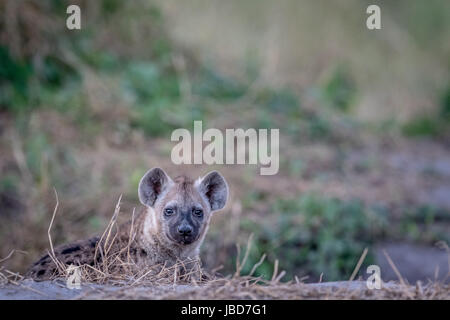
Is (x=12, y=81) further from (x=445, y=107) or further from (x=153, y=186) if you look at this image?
(x=445, y=107)

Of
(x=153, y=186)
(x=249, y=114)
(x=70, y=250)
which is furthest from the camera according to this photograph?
(x=249, y=114)

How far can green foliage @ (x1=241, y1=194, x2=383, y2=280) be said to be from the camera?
27.8 feet

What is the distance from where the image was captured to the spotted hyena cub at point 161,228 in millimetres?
5355

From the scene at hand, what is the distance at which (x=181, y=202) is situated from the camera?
5688 mm

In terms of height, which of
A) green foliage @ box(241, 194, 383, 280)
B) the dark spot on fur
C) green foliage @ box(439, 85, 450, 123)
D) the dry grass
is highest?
green foliage @ box(439, 85, 450, 123)

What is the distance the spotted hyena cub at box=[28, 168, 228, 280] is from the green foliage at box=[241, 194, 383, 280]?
239 centimetres

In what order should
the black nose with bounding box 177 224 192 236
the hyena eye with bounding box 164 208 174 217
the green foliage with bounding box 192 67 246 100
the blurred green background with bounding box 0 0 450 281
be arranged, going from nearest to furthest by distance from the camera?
1. the black nose with bounding box 177 224 192 236
2. the hyena eye with bounding box 164 208 174 217
3. the blurred green background with bounding box 0 0 450 281
4. the green foliage with bounding box 192 67 246 100

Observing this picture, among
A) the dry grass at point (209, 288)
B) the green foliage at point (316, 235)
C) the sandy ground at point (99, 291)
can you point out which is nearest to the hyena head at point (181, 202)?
the dry grass at point (209, 288)

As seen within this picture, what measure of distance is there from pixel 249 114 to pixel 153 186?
5.92 meters

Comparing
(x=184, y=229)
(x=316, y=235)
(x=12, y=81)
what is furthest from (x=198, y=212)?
(x=12, y=81)

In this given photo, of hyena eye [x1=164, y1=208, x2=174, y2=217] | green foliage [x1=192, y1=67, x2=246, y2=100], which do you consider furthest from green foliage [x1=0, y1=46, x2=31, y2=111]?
hyena eye [x1=164, y1=208, x2=174, y2=217]

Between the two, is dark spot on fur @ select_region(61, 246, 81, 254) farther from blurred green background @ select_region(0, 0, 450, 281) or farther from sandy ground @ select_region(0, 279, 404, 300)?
blurred green background @ select_region(0, 0, 450, 281)
